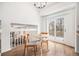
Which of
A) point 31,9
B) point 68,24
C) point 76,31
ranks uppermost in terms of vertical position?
point 31,9

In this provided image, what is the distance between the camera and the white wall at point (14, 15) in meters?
1.96

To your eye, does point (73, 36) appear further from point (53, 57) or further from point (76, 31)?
point (53, 57)

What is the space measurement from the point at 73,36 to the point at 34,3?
0.93 m

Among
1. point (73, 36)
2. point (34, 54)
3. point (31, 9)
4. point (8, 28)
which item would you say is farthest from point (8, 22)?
point (73, 36)

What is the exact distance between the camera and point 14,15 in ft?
6.48

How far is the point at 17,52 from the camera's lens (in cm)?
200

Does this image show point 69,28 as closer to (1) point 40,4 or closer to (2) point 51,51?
(2) point 51,51

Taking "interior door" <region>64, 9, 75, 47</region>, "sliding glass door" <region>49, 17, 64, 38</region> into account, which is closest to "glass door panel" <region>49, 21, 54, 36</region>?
"sliding glass door" <region>49, 17, 64, 38</region>

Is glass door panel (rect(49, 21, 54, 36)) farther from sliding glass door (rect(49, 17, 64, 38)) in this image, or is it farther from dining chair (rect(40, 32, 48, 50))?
dining chair (rect(40, 32, 48, 50))

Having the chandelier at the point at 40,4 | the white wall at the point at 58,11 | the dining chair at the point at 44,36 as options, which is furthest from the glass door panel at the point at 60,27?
the chandelier at the point at 40,4

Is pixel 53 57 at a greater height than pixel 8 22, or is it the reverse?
pixel 8 22

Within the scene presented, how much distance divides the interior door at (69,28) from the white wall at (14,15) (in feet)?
1.95

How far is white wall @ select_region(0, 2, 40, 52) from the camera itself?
77.1 inches

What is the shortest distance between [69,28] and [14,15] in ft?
3.36
